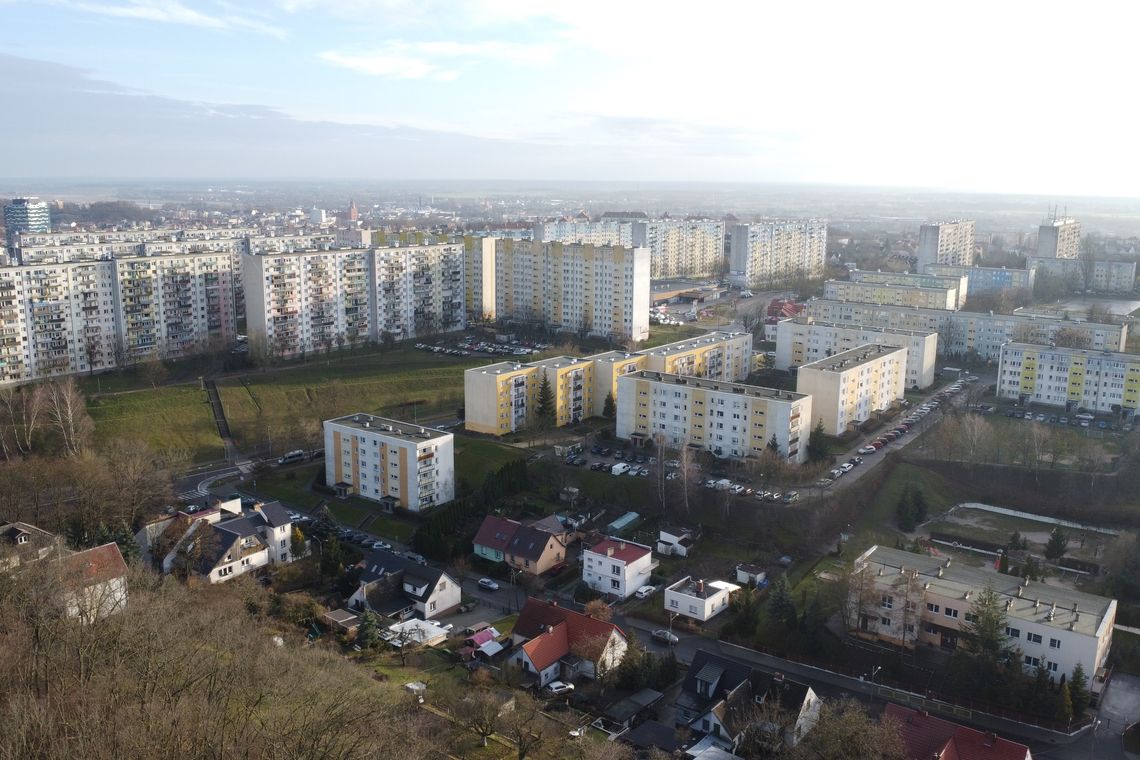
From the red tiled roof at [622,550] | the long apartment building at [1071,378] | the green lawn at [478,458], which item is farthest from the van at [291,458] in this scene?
the long apartment building at [1071,378]

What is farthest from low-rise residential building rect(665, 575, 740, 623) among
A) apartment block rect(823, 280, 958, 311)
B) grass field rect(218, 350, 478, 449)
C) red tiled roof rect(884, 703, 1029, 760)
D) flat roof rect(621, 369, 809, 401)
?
apartment block rect(823, 280, 958, 311)

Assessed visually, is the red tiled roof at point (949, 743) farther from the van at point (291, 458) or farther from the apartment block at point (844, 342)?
the apartment block at point (844, 342)

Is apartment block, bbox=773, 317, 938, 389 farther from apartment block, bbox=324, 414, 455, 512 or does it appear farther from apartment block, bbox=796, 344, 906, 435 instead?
apartment block, bbox=324, 414, 455, 512

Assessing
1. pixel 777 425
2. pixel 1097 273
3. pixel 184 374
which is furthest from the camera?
pixel 1097 273

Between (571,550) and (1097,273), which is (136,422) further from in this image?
(1097,273)

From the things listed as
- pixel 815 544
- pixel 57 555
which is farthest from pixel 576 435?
pixel 57 555

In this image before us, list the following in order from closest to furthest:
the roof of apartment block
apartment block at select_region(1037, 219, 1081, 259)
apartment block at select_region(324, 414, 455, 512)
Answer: the roof of apartment block → apartment block at select_region(324, 414, 455, 512) → apartment block at select_region(1037, 219, 1081, 259)

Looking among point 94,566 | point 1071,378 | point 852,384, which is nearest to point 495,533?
point 94,566
